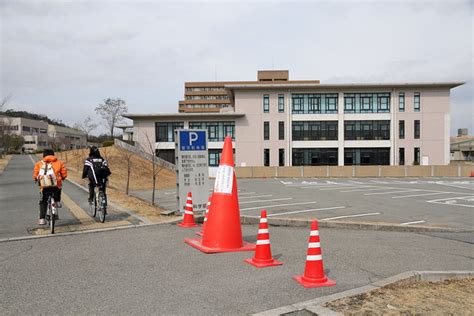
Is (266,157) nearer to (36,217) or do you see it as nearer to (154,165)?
(154,165)

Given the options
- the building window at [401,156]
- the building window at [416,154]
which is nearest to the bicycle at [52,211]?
the building window at [401,156]

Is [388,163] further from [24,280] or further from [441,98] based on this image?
[24,280]

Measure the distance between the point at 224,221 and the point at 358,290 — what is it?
2.87 meters

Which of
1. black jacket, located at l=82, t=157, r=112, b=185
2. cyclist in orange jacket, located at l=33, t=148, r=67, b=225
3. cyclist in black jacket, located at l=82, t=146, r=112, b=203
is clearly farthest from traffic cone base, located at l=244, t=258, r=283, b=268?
black jacket, located at l=82, t=157, r=112, b=185

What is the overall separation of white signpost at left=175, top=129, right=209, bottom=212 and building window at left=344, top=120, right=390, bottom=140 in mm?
40669

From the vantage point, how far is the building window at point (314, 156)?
49375 millimetres

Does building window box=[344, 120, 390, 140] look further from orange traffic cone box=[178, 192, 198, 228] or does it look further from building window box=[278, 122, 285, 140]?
orange traffic cone box=[178, 192, 198, 228]

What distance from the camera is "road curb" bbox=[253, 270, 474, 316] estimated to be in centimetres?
417

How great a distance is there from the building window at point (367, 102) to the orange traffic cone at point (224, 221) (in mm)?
44810

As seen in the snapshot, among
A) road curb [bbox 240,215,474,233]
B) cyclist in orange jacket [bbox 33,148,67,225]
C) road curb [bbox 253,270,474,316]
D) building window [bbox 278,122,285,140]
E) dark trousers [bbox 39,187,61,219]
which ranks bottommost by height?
road curb [bbox 240,215,474,233]

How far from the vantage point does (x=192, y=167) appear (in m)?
11.4

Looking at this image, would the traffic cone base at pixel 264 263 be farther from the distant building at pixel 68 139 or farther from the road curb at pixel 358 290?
the distant building at pixel 68 139

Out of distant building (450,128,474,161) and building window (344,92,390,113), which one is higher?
building window (344,92,390,113)

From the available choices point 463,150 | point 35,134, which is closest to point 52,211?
point 463,150
